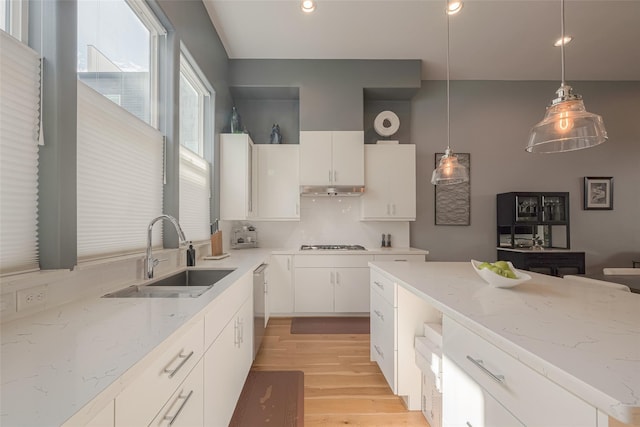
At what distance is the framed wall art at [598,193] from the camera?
401 centimetres

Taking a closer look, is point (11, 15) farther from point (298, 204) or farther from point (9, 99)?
point (298, 204)

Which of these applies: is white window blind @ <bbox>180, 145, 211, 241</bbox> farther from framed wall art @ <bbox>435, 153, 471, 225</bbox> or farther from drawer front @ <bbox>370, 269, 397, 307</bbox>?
framed wall art @ <bbox>435, 153, 471, 225</bbox>

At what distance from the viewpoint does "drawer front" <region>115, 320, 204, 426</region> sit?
0.65m

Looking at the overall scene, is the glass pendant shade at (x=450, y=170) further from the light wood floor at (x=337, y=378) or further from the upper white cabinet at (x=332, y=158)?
Answer: the light wood floor at (x=337, y=378)

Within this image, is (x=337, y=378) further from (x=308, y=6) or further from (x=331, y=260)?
(x=308, y=6)

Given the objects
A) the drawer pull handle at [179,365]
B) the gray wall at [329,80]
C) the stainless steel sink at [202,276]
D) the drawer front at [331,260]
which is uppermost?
the gray wall at [329,80]

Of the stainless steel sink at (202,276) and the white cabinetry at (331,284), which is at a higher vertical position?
the stainless steel sink at (202,276)

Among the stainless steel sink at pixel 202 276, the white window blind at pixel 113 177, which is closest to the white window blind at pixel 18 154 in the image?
the white window blind at pixel 113 177

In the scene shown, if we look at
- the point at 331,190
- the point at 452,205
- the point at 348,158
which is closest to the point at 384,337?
the point at 331,190

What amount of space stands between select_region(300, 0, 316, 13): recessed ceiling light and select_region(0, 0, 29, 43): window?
2139mm

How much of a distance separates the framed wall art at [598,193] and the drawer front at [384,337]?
4079 mm

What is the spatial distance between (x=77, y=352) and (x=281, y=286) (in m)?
2.76

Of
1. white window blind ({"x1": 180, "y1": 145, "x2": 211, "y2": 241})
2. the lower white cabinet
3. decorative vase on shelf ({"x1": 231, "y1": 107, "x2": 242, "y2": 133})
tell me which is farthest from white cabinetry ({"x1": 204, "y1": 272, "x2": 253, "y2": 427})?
decorative vase on shelf ({"x1": 231, "y1": 107, "x2": 242, "y2": 133})

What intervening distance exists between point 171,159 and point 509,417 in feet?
7.82
